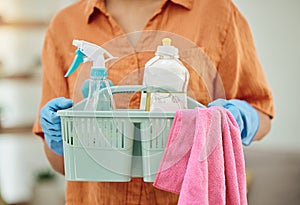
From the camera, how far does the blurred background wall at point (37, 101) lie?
2229 millimetres

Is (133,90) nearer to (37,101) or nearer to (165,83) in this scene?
(165,83)

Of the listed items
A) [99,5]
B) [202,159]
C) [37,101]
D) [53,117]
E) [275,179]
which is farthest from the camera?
A: [37,101]

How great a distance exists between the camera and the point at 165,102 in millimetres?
871

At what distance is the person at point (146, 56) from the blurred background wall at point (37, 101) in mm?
1106

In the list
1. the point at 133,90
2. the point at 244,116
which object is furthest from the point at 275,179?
the point at 133,90

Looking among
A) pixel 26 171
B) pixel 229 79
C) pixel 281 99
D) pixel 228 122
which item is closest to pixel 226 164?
pixel 228 122

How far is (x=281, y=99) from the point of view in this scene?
2.32 m

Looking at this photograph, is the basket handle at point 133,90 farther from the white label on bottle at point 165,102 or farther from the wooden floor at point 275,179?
the wooden floor at point 275,179

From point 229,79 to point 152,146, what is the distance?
12.8 inches

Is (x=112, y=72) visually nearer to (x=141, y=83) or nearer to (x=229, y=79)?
(x=141, y=83)

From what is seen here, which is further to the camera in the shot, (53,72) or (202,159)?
(53,72)

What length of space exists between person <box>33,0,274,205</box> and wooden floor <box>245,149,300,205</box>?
1.09m

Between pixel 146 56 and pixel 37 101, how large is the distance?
1564 mm

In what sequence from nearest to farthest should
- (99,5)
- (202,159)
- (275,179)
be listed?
(202,159), (99,5), (275,179)
